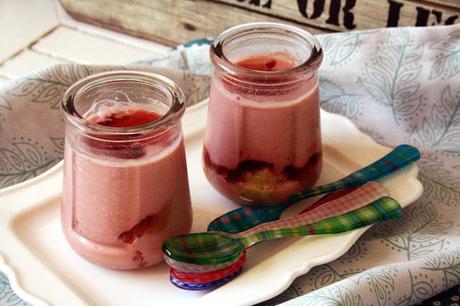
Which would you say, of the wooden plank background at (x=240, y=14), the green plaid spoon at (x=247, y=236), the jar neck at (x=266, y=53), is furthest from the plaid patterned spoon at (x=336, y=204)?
the wooden plank background at (x=240, y=14)

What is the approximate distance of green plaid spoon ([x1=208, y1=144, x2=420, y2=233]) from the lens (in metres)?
0.71

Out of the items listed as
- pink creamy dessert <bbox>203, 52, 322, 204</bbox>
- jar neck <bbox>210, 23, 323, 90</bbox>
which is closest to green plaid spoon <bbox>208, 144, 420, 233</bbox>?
pink creamy dessert <bbox>203, 52, 322, 204</bbox>

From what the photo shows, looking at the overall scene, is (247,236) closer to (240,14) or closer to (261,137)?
(261,137)

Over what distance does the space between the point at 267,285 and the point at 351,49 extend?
0.39 m

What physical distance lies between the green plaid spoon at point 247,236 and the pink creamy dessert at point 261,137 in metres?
0.05

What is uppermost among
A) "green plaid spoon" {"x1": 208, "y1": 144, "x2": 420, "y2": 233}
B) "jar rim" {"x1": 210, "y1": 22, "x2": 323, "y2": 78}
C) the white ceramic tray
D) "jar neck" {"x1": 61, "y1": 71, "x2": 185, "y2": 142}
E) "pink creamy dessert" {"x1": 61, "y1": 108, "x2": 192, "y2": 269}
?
"jar rim" {"x1": 210, "y1": 22, "x2": 323, "y2": 78}

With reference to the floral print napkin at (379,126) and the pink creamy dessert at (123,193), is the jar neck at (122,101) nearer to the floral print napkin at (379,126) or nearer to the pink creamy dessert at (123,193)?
the pink creamy dessert at (123,193)

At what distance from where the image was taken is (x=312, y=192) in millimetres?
745

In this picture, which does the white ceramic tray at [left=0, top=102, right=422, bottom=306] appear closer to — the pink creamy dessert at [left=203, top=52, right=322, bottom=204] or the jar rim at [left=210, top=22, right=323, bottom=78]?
the pink creamy dessert at [left=203, top=52, right=322, bottom=204]

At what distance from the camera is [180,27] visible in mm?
1074

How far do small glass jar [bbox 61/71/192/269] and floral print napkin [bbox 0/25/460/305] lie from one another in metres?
0.10

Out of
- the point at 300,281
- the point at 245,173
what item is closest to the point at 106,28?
the point at 245,173

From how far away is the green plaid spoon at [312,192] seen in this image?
708mm

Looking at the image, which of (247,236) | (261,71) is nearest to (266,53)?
(261,71)
